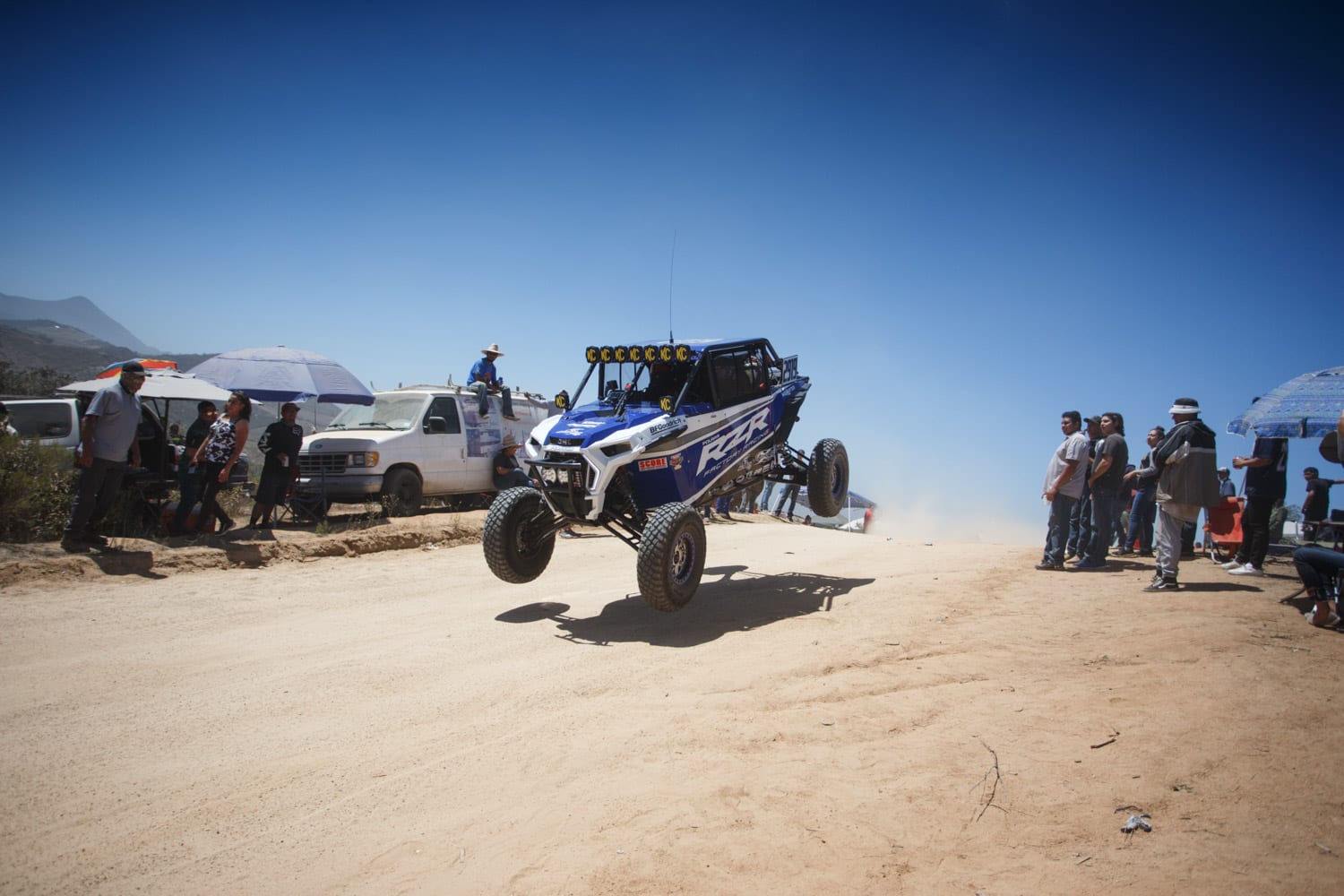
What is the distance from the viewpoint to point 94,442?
26.7 feet

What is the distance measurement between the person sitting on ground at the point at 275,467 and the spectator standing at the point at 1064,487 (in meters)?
10.8

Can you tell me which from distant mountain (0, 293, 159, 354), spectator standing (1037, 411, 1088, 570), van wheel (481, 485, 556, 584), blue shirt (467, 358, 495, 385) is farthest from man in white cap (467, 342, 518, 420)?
distant mountain (0, 293, 159, 354)

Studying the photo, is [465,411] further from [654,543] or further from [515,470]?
[654,543]

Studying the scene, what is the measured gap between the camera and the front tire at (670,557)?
6488 millimetres

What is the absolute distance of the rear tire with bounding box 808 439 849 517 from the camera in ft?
31.7

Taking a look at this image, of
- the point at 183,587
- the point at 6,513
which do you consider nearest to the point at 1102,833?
the point at 183,587

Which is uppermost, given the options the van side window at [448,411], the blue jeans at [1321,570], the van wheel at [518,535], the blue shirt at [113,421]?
the van side window at [448,411]

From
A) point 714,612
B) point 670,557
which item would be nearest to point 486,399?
point 714,612

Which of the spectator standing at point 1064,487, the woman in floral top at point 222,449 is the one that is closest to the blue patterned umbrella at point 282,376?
the woman in floral top at point 222,449

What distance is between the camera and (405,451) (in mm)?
12734

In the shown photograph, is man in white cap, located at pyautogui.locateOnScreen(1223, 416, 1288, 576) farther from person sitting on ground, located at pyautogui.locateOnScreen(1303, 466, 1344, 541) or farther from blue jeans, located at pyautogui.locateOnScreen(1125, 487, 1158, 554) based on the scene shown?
person sitting on ground, located at pyautogui.locateOnScreen(1303, 466, 1344, 541)

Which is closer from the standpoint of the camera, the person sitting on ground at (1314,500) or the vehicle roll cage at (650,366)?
the vehicle roll cage at (650,366)

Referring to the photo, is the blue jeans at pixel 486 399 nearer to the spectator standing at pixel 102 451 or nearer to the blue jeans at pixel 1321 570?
the spectator standing at pixel 102 451

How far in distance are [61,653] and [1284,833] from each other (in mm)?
8033
